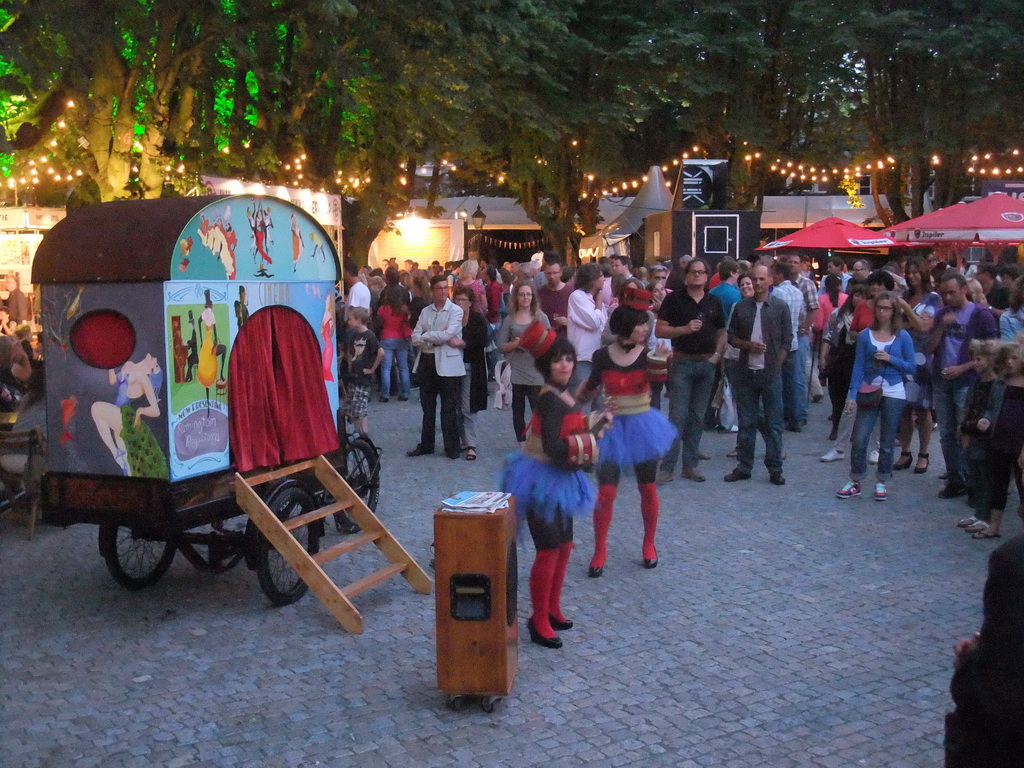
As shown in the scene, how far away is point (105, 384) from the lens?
6.03 metres

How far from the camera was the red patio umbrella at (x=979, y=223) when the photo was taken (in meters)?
15.2

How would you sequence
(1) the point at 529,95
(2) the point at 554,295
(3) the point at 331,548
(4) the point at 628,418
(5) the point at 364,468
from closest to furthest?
(3) the point at 331,548 → (4) the point at 628,418 → (5) the point at 364,468 → (2) the point at 554,295 → (1) the point at 529,95

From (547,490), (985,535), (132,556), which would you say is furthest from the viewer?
(985,535)

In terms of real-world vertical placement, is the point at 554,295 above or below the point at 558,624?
above

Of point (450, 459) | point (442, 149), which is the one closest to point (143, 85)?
point (450, 459)

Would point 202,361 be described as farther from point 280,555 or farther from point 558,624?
point 558,624

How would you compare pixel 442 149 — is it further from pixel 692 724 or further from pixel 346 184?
pixel 692 724

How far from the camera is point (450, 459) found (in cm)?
1121

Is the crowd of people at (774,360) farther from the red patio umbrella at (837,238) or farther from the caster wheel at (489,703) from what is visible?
the red patio umbrella at (837,238)

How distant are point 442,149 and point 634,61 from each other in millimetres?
5593

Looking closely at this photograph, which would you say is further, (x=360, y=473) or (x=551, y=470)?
(x=360, y=473)

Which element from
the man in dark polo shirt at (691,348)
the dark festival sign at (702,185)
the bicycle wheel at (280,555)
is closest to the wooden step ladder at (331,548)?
the bicycle wheel at (280,555)

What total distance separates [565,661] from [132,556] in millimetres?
3221

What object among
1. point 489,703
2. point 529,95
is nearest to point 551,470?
point 489,703
